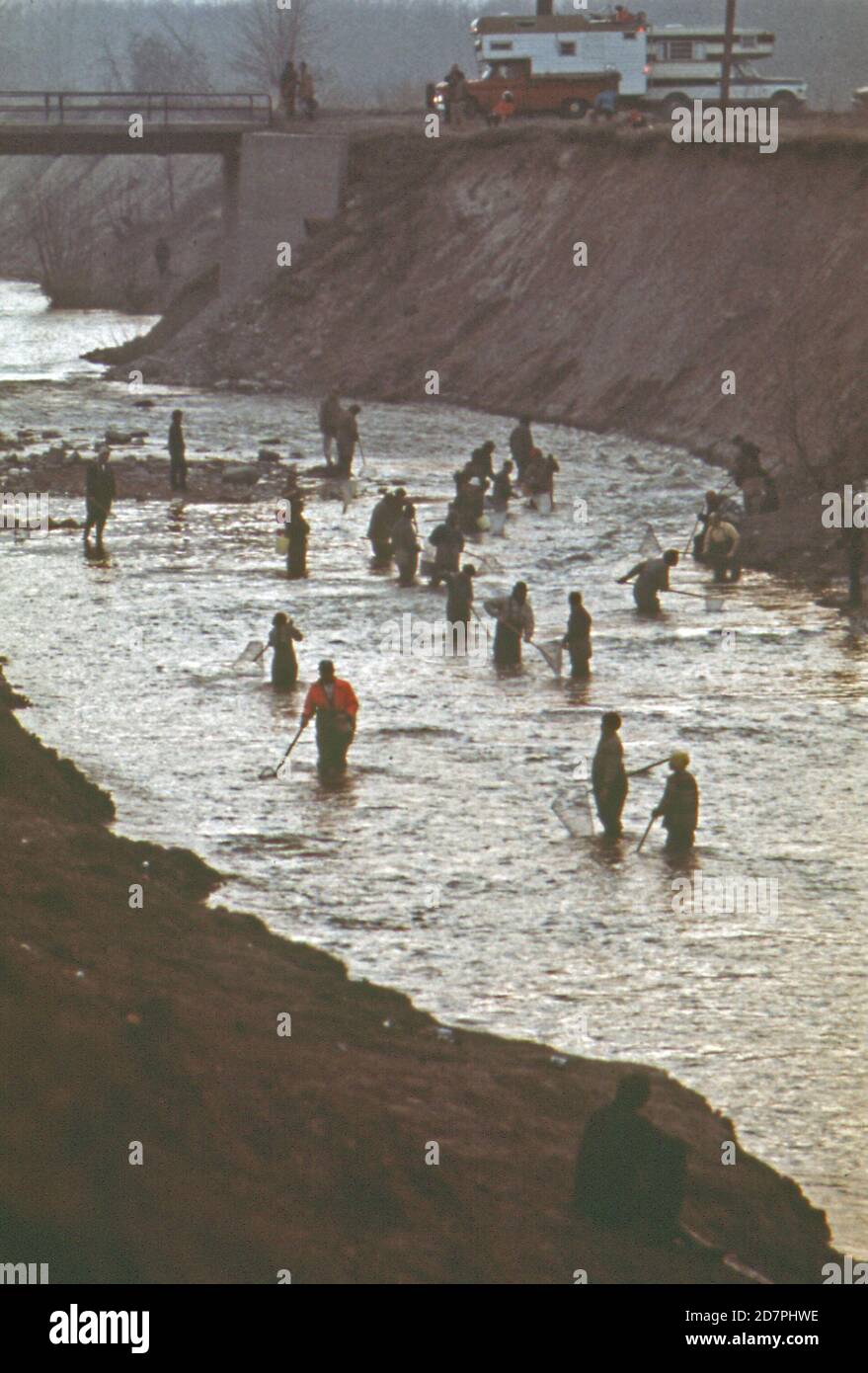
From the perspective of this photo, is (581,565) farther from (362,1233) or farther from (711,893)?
(362,1233)

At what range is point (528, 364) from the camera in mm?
49250

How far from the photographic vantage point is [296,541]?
29297 millimetres

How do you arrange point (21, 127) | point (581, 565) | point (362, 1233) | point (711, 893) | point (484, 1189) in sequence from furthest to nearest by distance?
point (21, 127)
point (581, 565)
point (711, 893)
point (484, 1189)
point (362, 1233)

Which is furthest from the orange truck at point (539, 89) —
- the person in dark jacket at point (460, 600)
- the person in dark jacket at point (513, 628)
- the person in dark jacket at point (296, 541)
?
the person in dark jacket at point (513, 628)

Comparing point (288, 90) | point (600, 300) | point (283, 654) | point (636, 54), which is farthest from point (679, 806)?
point (288, 90)

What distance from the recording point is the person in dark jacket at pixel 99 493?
98.8 feet

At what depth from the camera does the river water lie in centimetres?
1445

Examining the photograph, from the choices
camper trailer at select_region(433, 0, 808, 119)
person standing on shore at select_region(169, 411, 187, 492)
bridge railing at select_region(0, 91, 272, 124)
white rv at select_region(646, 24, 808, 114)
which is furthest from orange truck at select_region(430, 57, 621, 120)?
person standing on shore at select_region(169, 411, 187, 492)

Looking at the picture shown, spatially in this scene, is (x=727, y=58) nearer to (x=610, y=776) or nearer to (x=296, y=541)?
(x=296, y=541)

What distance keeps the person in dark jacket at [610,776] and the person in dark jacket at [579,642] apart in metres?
5.20

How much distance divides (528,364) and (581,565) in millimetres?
19790

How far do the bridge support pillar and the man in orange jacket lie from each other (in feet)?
133

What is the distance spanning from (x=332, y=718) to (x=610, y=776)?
281 centimetres

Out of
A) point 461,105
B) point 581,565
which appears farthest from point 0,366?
point 581,565
